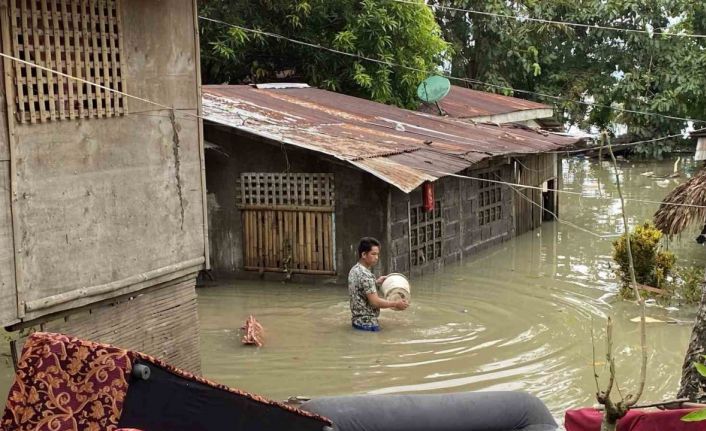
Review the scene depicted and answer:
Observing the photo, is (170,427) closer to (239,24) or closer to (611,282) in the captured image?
(611,282)

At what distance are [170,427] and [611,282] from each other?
11009 millimetres

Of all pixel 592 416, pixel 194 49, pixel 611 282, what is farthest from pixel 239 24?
pixel 592 416

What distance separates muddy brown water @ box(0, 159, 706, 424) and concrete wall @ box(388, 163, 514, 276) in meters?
0.32

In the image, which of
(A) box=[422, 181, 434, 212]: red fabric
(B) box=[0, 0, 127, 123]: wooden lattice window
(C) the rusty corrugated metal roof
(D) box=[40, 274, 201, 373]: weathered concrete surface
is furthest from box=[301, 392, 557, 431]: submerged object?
(C) the rusty corrugated metal roof

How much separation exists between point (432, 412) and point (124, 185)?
3592 mm

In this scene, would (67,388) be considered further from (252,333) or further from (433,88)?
(433,88)

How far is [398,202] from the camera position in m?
13.6

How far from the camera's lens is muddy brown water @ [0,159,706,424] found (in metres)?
9.16

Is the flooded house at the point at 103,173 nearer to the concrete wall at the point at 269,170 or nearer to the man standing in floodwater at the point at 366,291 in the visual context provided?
the man standing in floodwater at the point at 366,291

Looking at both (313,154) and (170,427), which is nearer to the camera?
(170,427)

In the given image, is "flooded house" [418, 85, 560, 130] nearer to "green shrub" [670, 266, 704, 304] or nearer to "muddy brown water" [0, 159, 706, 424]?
"muddy brown water" [0, 159, 706, 424]

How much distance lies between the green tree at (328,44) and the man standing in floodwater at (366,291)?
9.26 m

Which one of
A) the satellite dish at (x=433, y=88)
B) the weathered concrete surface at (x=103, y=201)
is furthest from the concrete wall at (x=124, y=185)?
the satellite dish at (x=433, y=88)

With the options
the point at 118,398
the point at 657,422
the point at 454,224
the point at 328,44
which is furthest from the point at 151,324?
the point at 328,44
